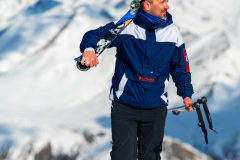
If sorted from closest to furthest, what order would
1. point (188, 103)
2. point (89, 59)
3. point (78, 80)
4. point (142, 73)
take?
point (89, 59) < point (142, 73) < point (188, 103) < point (78, 80)

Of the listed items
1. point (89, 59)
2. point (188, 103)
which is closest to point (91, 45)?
point (89, 59)

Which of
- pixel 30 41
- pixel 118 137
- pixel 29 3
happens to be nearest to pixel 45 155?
pixel 30 41

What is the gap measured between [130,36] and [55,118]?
17193mm

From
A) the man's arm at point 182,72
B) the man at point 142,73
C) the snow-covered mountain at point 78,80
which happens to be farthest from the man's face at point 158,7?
the snow-covered mountain at point 78,80

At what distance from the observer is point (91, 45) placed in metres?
3.28

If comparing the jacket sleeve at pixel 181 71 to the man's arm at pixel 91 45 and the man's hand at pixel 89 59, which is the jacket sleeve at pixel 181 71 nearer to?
the man's arm at pixel 91 45

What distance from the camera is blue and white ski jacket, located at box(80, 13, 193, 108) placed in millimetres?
3412

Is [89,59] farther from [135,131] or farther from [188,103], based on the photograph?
[188,103]

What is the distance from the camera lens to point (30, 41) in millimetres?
23359

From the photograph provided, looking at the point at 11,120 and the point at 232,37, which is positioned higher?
the point at 232,37

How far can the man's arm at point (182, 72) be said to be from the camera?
3559mm

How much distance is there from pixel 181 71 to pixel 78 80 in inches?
694

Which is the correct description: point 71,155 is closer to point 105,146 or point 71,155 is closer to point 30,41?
point 105,146

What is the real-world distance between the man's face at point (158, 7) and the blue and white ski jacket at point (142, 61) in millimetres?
77
